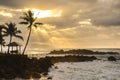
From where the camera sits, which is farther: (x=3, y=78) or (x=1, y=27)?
(x=1, y=27)

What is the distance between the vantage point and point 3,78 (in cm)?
4003

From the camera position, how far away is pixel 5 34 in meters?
76.1

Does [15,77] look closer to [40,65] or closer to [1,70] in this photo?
[1,70]

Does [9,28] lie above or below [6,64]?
above

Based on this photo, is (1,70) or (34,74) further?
(34,74)

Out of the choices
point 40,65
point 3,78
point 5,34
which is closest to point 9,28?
point 5,34

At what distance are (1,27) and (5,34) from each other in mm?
5707

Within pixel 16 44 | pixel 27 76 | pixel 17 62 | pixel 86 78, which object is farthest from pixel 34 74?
pixel 16 44

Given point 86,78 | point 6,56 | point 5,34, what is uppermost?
point 5,34

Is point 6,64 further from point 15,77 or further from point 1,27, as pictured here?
point 1,27

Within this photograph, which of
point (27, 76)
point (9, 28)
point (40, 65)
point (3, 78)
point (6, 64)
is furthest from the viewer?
point (9, 28)

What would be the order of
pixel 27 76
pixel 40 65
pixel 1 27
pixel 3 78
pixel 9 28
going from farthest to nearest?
pixel 9 28
pixel 1 27
pixel 40 65
pixel 27 76
pixel 3 78

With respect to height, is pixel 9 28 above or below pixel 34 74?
above

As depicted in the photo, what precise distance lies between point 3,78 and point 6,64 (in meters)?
8.21
